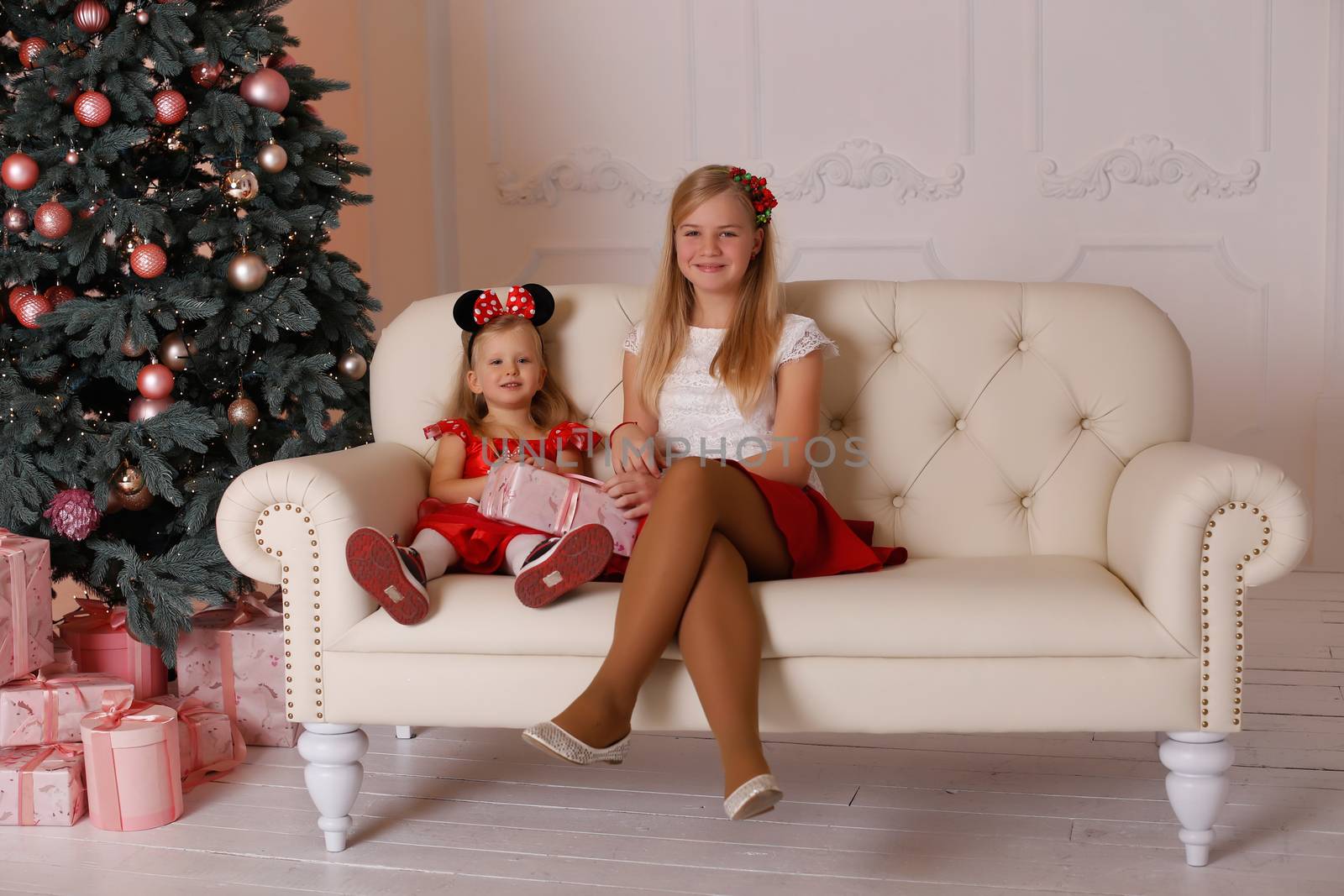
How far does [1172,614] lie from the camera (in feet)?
5.69

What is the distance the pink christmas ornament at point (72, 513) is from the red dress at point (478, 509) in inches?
24.9

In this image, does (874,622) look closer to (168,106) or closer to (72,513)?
(72,513)

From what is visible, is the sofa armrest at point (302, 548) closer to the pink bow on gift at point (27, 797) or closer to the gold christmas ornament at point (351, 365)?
the pink bow on gift at point (27, 797)

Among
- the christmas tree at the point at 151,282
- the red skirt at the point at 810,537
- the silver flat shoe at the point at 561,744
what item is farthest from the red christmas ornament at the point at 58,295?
the silver flat shoe at the point at 561,744

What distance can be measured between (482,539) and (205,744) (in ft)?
2.27

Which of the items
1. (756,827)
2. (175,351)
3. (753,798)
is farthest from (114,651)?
(753,798)

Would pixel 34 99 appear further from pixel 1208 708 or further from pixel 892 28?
pixel 892 28

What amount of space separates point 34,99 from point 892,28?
2572 mm

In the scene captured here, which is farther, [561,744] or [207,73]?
[207,73]

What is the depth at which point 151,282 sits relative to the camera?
2342 mm

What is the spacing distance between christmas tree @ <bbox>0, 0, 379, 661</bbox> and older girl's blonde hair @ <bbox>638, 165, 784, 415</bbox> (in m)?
0.65

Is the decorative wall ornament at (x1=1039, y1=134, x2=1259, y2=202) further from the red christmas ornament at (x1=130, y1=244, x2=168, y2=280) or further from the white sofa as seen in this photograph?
the red christmas ornament at (x1=130, y1=244, x2=168, y2=280)

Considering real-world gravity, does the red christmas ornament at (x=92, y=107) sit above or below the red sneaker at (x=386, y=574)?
above

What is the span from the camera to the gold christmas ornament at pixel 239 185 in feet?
7.59
